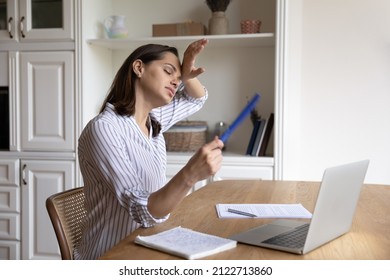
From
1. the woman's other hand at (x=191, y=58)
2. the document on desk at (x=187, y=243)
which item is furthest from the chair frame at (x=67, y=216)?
the woman's other hand at (x=191, y=58)

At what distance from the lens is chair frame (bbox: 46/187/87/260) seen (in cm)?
130

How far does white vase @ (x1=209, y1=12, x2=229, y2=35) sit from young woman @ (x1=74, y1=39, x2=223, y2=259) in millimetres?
1307

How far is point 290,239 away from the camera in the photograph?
1.01 m

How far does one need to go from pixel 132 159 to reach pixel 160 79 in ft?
0.81

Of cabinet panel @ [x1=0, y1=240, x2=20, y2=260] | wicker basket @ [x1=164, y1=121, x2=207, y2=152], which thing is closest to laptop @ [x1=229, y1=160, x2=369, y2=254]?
wicker basket @ [x1=164, y1=121, x2=207, y2=152]

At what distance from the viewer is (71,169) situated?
268 cm

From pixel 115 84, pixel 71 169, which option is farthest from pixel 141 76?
pixel 71 169

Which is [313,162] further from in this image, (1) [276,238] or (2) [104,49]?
(1) [276,238]

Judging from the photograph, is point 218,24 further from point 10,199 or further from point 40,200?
point 10,199

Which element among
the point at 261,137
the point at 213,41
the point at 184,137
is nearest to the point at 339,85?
the point at 261,137

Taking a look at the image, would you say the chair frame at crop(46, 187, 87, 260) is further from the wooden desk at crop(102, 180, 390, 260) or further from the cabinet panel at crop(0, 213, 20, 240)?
the cabinet panel at crop(0, 213, 20, 240)

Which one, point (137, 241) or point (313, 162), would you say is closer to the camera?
point (137, 241)

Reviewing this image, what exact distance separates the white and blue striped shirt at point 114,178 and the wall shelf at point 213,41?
134 centimetres

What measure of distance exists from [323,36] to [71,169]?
166 cm
